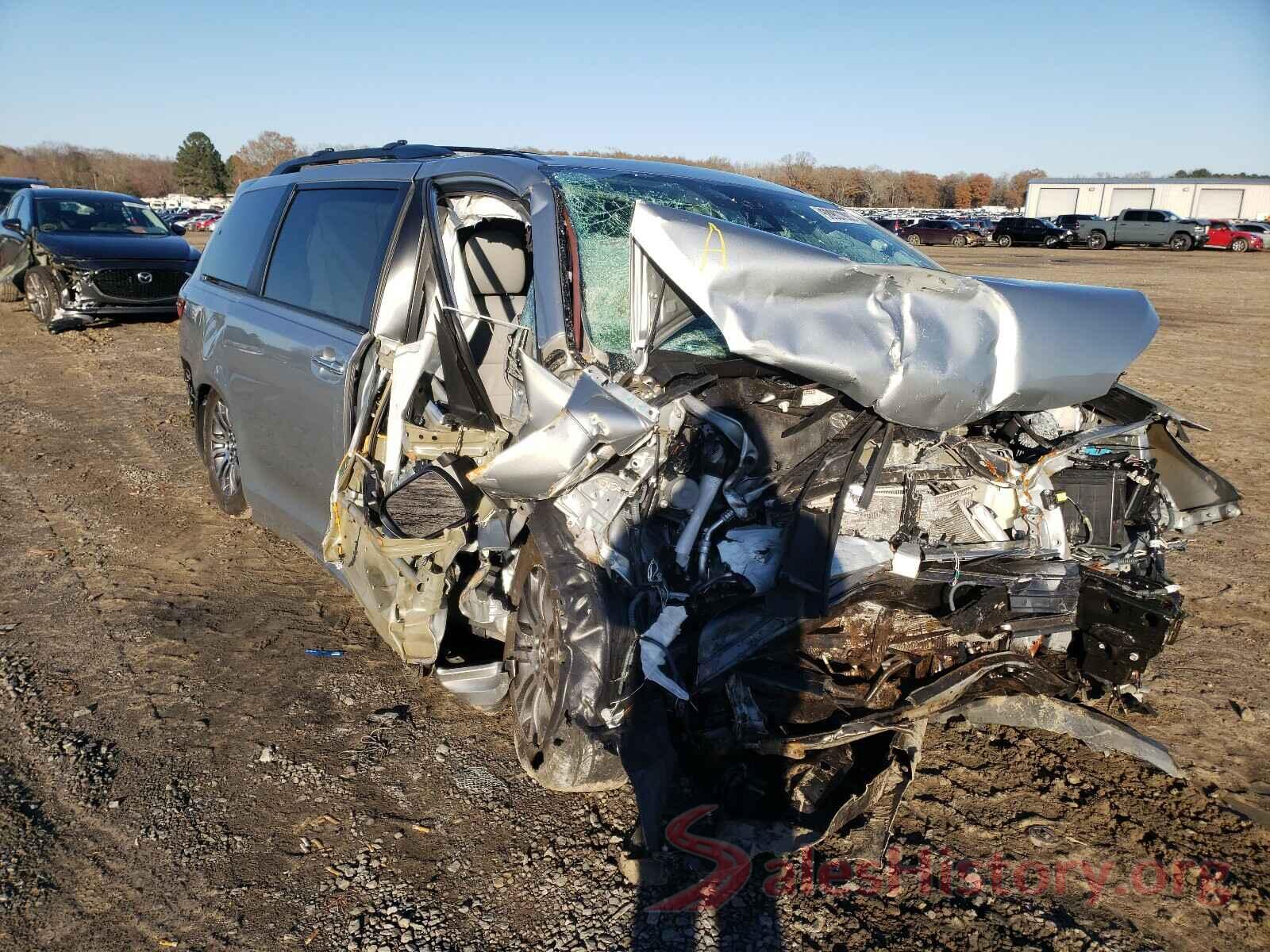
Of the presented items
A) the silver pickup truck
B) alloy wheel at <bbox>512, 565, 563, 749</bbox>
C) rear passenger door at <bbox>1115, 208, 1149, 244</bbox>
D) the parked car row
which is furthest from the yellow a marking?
rear passenger door at <bbox>1115, 208, 1149, 244</bbox>

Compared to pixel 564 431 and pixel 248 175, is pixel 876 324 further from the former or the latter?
pixel 248 175

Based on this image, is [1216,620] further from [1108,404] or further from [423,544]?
[423,544]

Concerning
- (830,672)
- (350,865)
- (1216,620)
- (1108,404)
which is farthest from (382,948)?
(1216,620)

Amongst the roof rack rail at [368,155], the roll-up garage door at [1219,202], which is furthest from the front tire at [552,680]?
the roll-up garage door at [1219,202]

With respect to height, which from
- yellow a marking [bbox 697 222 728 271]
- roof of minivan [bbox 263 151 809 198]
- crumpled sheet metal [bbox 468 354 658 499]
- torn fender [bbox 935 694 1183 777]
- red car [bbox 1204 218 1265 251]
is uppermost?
red car [bbox 1204 218 1265 251]

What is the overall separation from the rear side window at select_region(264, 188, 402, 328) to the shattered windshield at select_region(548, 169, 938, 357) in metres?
0.98

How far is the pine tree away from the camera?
75.5m

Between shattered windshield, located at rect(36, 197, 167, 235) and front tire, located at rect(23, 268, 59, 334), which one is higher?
shattered windshield, located at rect(36, 197, 167, 235)

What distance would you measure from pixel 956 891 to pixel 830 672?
2.51 ft

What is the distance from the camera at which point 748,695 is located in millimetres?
2992

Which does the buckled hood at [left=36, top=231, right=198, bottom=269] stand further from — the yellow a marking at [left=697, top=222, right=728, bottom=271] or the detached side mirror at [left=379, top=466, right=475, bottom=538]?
the yellow a marking at [left=697, top=222, right=728, bottom=271]

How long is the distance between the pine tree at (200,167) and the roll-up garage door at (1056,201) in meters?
62.5

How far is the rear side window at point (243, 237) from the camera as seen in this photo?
510 cm

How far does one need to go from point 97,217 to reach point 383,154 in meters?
11.8
